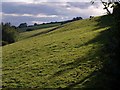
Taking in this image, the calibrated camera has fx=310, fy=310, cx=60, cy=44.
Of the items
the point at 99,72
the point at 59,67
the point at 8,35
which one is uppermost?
the point at 99,72

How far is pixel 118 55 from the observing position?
2273cm

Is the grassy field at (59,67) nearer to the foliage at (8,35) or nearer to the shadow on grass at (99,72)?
the shadow on grass at (99,72)

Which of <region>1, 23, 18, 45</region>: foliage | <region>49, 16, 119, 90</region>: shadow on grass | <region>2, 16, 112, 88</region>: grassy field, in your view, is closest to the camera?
<region>49, 16, 119, 90</region>: shadow on grass

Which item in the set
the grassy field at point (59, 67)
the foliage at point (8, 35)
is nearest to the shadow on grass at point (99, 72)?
the grassy field at point (59, 67)

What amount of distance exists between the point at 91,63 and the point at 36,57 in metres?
12.6

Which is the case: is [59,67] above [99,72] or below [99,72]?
below

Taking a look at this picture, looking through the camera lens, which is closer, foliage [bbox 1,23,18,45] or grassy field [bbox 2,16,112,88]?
grassy field [bbox 2,16,112,88]

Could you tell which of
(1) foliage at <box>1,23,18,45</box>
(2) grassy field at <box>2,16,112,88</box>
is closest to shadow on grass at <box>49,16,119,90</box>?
(2) grassy field at <box>2,16,112,88</box>

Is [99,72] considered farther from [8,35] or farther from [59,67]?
[8,35]

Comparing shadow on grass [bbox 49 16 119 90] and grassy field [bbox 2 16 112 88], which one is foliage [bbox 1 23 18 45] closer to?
grassy field [bbox 2 16 112 88]

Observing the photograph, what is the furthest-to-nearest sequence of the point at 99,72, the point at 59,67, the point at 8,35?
the point at 8,35 < the point at 59,67 < the point at 99,72

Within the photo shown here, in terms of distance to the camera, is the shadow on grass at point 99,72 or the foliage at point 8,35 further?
the foliage at point 8,35

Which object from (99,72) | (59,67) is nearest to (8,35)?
(59,67)

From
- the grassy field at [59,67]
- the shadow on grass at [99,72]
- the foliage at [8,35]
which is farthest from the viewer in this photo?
the foliage at [8,35]
